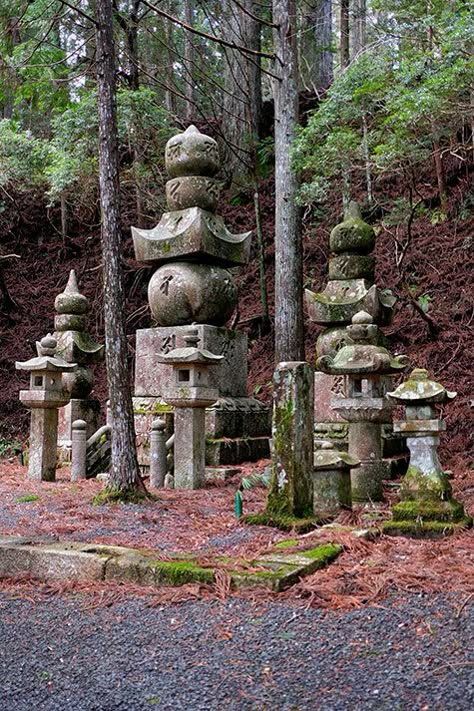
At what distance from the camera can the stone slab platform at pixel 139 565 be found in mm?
4473

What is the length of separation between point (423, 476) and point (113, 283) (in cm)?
370

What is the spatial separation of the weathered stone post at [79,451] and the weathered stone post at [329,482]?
3854mm

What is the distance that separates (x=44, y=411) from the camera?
9.16m

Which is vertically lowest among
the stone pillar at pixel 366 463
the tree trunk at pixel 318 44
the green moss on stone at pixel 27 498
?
the green moss on stone at pixel 27 498

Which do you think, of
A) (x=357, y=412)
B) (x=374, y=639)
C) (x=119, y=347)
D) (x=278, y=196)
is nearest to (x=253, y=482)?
(x=357, y=412)

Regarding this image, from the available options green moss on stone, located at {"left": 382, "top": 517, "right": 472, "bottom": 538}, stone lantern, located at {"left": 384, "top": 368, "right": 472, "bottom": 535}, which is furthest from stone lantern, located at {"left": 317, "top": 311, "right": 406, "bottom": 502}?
green moss on stone, located at {"left": 382, "top": 517, "right": 472, "bottom": 538}

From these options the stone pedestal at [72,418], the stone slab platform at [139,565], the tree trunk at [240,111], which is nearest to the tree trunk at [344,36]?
the tree trunk at [240,111]

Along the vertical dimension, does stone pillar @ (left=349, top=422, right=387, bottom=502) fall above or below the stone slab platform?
above

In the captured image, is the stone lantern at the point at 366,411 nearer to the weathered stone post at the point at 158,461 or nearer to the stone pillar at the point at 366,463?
the stone pillar at the point at 366,463

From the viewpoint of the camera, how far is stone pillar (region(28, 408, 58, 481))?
9.11 meters

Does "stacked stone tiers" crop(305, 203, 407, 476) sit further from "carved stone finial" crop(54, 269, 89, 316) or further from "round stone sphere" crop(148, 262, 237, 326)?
"carved stone finial" crop(54, 269, 89, 316)

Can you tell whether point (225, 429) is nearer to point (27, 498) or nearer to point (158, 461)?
point (158, 461)

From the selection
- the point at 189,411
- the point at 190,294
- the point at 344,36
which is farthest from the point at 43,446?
the point at 344,36

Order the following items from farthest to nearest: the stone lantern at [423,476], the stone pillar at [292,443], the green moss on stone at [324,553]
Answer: the stone pillar at [292,443]
the stone lantern at [423,476]
the green moss on stone at [324,553]
